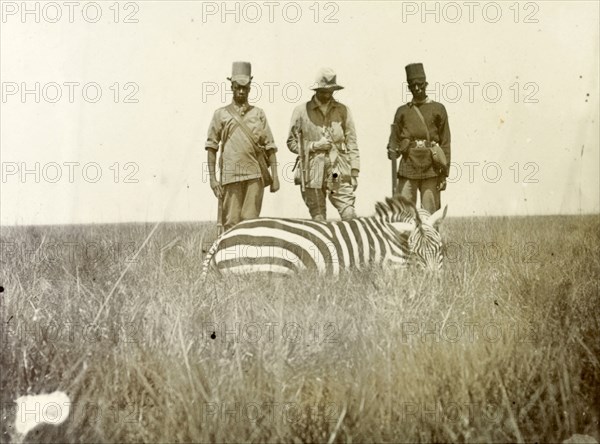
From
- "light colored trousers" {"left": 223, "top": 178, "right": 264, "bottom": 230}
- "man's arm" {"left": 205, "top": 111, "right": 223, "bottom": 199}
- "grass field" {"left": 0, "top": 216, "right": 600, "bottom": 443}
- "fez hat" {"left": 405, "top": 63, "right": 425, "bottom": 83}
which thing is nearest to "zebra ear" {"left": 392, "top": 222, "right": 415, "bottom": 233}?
"grass field" {"left": 0, "top": 216, "right": 600, "bottom": 443}

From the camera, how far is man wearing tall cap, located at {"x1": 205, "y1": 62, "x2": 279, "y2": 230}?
4.96 m

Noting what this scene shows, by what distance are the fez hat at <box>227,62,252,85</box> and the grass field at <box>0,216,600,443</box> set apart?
136 centimetres

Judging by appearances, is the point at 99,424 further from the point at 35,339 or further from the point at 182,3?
the point at 182,3

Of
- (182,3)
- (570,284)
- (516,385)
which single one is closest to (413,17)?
(182,3)

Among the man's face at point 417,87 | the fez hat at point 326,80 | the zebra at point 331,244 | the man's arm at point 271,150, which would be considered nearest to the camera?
the zebra at point 331,244

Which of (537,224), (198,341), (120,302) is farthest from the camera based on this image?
(537,224)

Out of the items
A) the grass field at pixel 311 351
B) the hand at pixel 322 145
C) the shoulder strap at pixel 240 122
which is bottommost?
the grass field at pixel 311 351

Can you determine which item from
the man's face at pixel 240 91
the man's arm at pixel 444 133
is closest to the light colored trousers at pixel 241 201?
the man's face at pixel 240 91

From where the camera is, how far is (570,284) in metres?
3.64

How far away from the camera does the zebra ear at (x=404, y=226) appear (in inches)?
180

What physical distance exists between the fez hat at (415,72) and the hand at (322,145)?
94cm

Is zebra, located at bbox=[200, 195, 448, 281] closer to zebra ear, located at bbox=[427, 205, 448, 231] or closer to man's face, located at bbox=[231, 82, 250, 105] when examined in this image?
zebra ear, located at bbox=[427, 205, 448, 231]

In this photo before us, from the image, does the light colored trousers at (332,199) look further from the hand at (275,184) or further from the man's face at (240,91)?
the man's face at (240,91)

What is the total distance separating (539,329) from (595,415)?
529 millimetres
